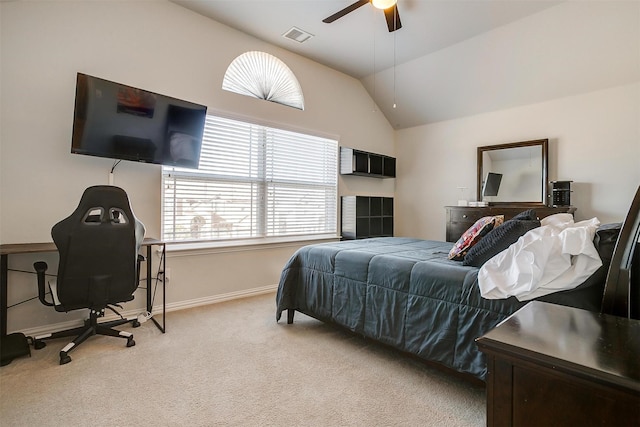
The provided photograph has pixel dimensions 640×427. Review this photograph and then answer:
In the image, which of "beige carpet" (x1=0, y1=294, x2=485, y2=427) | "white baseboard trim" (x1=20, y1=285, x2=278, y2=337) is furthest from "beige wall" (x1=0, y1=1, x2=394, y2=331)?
"beige carpet" (x1=0, y1=294, x2=485, y2=427)

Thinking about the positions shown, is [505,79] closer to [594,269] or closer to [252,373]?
[594,269]

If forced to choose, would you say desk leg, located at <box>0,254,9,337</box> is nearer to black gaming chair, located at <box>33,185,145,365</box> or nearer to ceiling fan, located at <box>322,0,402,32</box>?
black gaming chair, located at <box>33,185,145,365</box>

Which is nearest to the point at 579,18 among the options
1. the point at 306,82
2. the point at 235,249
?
the point at 306,82

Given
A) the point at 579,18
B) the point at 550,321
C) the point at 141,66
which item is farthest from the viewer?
the point at 579,18

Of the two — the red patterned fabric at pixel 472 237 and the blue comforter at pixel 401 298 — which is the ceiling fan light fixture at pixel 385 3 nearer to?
the red patterned fabric at pixel 472 237

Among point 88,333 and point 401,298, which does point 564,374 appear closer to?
point 401,298

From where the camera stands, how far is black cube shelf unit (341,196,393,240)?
4715 millimetres

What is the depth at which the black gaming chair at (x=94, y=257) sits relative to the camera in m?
2.08

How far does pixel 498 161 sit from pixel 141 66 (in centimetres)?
465

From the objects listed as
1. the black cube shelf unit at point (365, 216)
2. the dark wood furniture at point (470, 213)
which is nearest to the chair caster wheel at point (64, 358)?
the black cube shelf unit at point (365, 216)

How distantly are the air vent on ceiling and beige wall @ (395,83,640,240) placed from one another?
2602mm

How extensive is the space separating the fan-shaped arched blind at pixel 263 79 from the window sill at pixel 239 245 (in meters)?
1.80

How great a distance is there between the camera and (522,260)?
155 cm

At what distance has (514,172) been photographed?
4.48 metres
